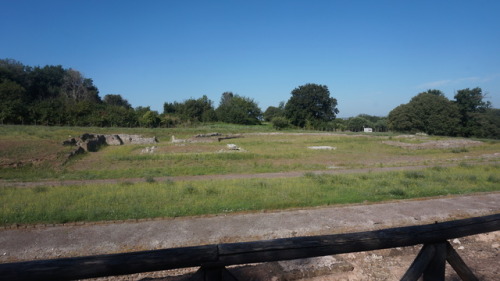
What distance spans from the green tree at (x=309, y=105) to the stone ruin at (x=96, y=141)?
40078mm

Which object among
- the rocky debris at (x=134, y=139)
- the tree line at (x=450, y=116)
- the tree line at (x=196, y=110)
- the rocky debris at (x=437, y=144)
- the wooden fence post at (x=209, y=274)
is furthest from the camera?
the tree line at (x=450, y=116)

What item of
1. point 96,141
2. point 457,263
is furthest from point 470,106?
point 457,263

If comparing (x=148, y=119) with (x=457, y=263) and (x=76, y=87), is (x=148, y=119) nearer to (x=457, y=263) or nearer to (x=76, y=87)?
(x=76, y=87)

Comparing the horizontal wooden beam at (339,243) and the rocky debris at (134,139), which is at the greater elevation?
the horizontal wooden beam at (339,243)

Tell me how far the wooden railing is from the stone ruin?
19.1 m

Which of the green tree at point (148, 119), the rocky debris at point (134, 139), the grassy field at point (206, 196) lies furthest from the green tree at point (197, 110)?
the grassy field at point (206, 196)

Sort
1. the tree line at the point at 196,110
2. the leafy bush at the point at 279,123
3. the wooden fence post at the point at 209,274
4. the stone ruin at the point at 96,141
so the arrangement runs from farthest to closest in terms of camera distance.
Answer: the leafy bush at the point at 279,123
the tree line at the point at 196,110
the stone ruin at the point at 96,141
the wooden fence post at the point at 209,274

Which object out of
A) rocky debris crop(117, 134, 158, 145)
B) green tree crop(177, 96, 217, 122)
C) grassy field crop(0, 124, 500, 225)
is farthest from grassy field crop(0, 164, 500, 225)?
green tree crop(177, 96, 217, 122)

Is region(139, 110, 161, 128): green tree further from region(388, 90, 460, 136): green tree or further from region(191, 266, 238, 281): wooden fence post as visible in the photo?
region(191, 266, 238, 281): wooden fence post

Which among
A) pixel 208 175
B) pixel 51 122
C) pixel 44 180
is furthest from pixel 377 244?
pixel 51 122

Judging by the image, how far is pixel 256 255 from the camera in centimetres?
169

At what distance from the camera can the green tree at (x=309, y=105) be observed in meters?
65.9

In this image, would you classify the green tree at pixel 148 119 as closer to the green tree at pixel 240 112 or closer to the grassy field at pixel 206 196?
the green tree at pixel 240 112

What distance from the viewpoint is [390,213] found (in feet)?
22.3
